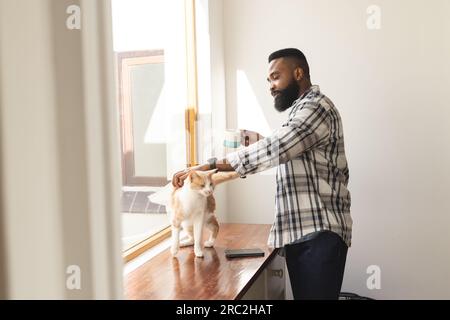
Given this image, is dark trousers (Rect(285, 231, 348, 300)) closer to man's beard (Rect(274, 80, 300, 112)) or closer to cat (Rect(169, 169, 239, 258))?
cat (Rect(169, 169, 239, 258))

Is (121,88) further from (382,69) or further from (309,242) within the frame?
(382,69)

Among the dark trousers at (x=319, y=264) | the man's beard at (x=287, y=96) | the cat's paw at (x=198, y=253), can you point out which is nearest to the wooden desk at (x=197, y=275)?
the cat's paw at (x=198, y=253)

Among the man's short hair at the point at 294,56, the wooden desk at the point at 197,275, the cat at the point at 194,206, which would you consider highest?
the man's short hair at the point at 294,56

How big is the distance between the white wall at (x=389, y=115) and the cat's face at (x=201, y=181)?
3.01 ft

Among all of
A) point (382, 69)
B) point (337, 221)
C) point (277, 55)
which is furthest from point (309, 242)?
point (382, 69)

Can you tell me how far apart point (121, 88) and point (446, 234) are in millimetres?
1721

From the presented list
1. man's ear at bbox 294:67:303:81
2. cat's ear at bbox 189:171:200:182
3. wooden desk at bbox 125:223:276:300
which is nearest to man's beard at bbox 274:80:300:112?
man's ear at bbox 294:67:303:81

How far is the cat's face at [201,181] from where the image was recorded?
1.40 meters

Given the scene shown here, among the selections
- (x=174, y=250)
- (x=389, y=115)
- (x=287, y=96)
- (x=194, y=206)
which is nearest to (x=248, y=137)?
(x=287, y=96)

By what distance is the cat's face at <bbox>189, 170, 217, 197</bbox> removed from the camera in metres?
1.40

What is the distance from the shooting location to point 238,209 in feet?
7.55

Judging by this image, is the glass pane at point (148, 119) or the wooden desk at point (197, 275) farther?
the glass pane at point (148, 119)

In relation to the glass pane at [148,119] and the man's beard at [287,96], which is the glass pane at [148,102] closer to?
the glass pane at [148,119]
